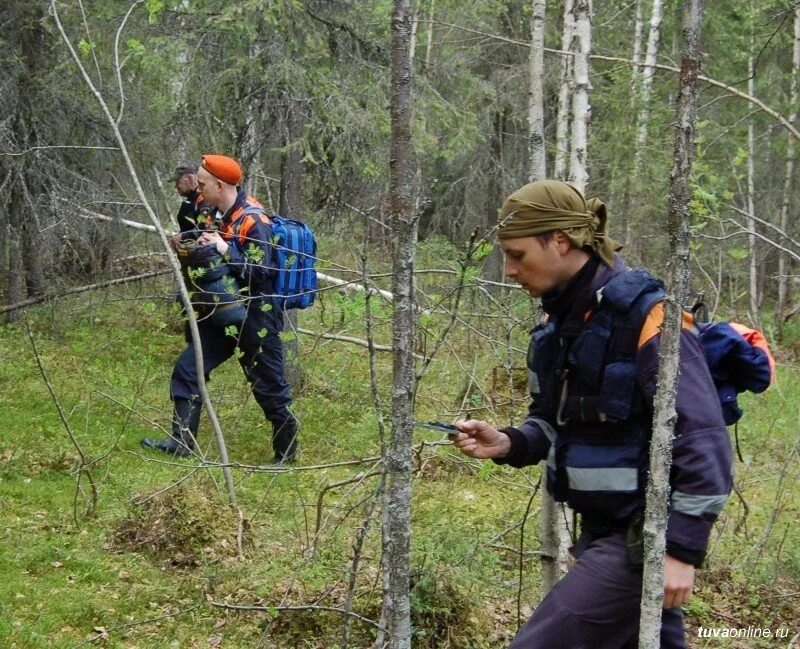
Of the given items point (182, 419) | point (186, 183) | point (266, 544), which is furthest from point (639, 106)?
point (266, 544)

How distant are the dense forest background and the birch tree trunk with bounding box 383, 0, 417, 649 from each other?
0.90 feet

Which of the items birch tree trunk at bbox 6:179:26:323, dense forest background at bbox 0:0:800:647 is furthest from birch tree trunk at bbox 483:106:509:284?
birch tree trunk at bbox 6:179:26:323

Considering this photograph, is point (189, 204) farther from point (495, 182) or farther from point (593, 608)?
point (495, 182)

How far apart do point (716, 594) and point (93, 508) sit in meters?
4.19

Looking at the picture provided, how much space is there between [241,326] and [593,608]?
4.60 m

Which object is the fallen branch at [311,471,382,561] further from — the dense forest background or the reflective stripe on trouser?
the reflective stripe on trouser

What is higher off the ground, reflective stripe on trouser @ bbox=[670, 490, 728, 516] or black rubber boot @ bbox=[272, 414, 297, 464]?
reflective stripe on trouser @ bbox=[670, 490, 728, 516]

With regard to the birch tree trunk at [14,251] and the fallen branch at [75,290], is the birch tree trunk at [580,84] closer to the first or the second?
the fallen branch at [75,290]

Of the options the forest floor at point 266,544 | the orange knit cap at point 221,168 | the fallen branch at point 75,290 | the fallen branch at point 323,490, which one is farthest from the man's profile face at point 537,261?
the fallen branch at point 75,290

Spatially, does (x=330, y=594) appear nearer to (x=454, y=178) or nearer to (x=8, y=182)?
(x=8, y=182)

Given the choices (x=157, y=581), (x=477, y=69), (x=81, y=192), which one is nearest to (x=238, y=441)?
(x=157, y=581)

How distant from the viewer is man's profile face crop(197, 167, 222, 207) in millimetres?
6562

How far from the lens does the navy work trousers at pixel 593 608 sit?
287 centimetres

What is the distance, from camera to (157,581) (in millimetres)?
4992
